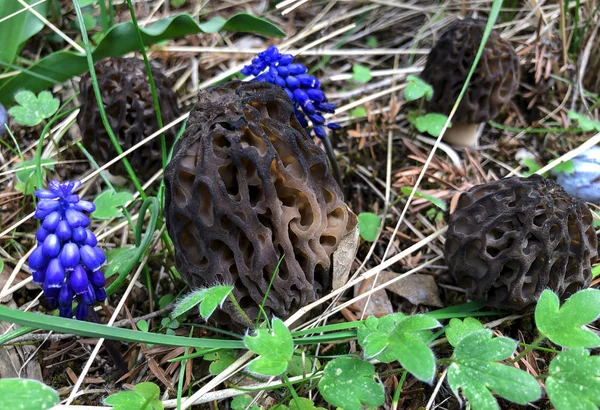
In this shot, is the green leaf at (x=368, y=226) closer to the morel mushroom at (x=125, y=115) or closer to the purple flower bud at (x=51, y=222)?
the morel mushroom at (x=125, y=115)

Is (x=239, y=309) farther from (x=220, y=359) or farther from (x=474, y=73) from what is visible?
(x=474, y=73)

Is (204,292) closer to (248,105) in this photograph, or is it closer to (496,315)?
(248,105)

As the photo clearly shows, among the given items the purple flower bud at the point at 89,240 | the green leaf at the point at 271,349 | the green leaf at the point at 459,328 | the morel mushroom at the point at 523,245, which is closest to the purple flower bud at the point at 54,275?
the purple flower bud at the point at 89,240

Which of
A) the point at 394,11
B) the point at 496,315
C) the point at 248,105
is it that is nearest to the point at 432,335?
the point at 496,315

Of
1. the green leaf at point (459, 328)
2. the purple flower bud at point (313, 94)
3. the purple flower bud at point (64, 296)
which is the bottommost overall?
the green leaf at point (459, 328)

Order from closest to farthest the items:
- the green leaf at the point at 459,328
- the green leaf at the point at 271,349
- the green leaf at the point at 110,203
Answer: the green leaf at the point at 271,349
the green leaf at the point at 459,328
the green leaf at the point at 110,203

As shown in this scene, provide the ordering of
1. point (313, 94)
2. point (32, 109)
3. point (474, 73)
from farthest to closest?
point (474, 73) → point (32, 109) → point (313, 94)

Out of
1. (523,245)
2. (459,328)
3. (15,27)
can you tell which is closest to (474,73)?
(523,245)
